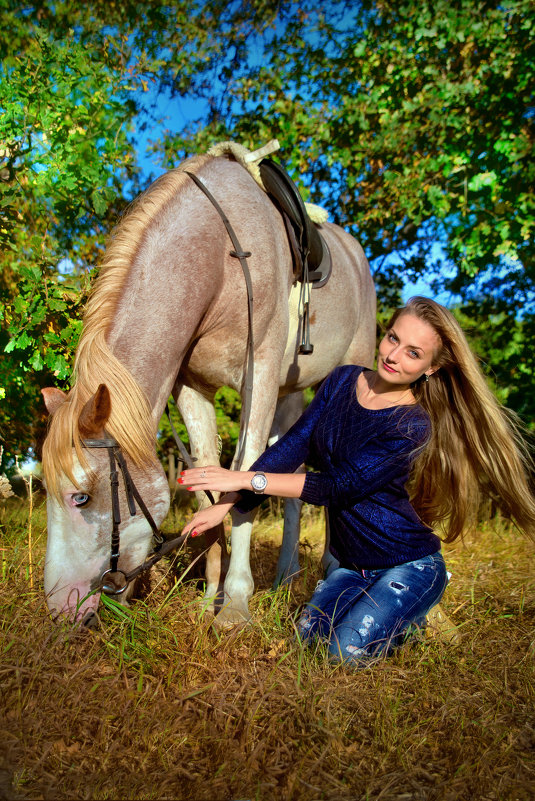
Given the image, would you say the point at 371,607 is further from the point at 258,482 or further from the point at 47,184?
the point at 47,184

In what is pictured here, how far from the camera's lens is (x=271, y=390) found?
304 centimetres

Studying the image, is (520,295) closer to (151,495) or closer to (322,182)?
(322,182)

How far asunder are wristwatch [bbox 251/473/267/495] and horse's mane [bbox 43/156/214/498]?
1.42 ft

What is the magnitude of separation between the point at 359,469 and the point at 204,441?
1.19 metres

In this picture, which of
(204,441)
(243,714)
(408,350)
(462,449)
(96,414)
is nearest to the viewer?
(243,714)

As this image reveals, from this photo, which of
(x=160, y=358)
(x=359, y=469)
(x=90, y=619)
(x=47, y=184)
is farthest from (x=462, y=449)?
(x=47, y=184)

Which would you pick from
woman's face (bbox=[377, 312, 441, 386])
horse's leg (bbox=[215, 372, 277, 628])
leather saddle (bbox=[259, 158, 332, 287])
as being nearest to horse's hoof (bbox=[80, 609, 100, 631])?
horse's leg (bbox=[215, 372, 277, 628])

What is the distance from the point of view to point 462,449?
288cm

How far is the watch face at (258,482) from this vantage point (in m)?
2.48

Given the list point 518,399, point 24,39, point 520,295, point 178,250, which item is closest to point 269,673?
point 178,250

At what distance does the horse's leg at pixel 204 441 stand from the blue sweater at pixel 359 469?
70 centimetres

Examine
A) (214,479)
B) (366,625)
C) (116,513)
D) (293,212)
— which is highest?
(293,212)

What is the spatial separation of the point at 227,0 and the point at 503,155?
351 cm

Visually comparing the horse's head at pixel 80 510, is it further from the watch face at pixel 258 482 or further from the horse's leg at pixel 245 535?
the horse's leg at pixel 245 535
